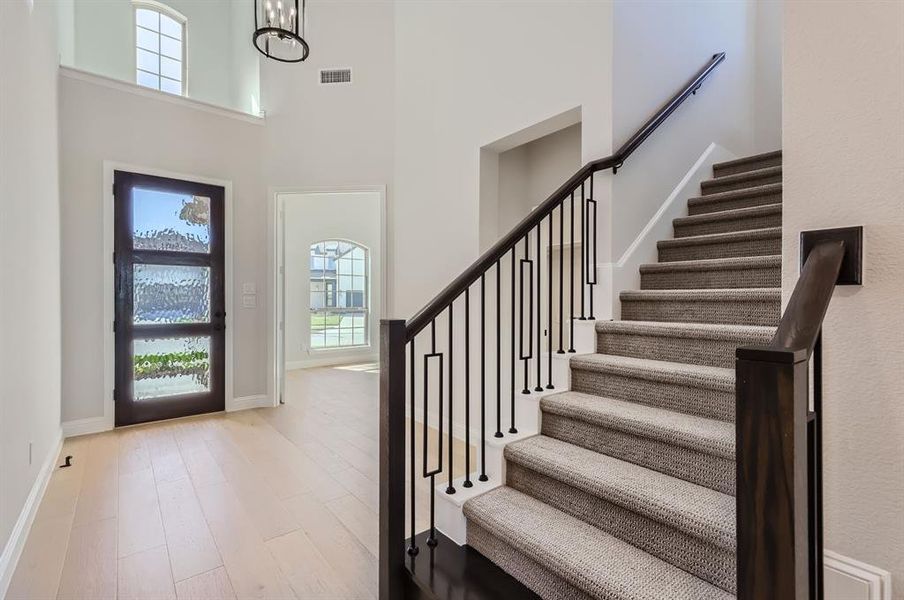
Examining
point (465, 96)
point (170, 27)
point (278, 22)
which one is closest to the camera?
point (278, 22)

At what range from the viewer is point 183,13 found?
17.8ft

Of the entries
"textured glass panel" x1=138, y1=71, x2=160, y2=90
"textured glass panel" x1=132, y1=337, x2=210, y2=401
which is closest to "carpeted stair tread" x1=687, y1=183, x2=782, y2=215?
"textured glass panel" x1=132, y1=337, x2=210, y2=401

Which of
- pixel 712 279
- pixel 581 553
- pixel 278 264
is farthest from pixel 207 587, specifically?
pixel 278 264

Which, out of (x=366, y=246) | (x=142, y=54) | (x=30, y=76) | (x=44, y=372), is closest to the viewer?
(x=30, y=76)

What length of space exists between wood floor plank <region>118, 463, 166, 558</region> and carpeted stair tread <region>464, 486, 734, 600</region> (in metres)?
1.59

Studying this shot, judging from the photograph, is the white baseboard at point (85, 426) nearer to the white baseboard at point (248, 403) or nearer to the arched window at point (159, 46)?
the white baseboard at point (248, 403)

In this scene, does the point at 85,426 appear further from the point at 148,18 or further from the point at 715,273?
the point at 715,273

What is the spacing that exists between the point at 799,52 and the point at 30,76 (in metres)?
3.73

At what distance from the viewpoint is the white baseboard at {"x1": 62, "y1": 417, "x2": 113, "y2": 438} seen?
3.65 meters

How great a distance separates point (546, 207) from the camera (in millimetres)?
2238

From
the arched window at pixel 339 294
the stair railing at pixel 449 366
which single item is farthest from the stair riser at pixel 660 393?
the arched window at pixel 339 294

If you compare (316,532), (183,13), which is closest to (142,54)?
(183,13)

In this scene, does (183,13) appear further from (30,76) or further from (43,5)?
(30,76)

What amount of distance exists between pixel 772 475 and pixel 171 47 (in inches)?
272
